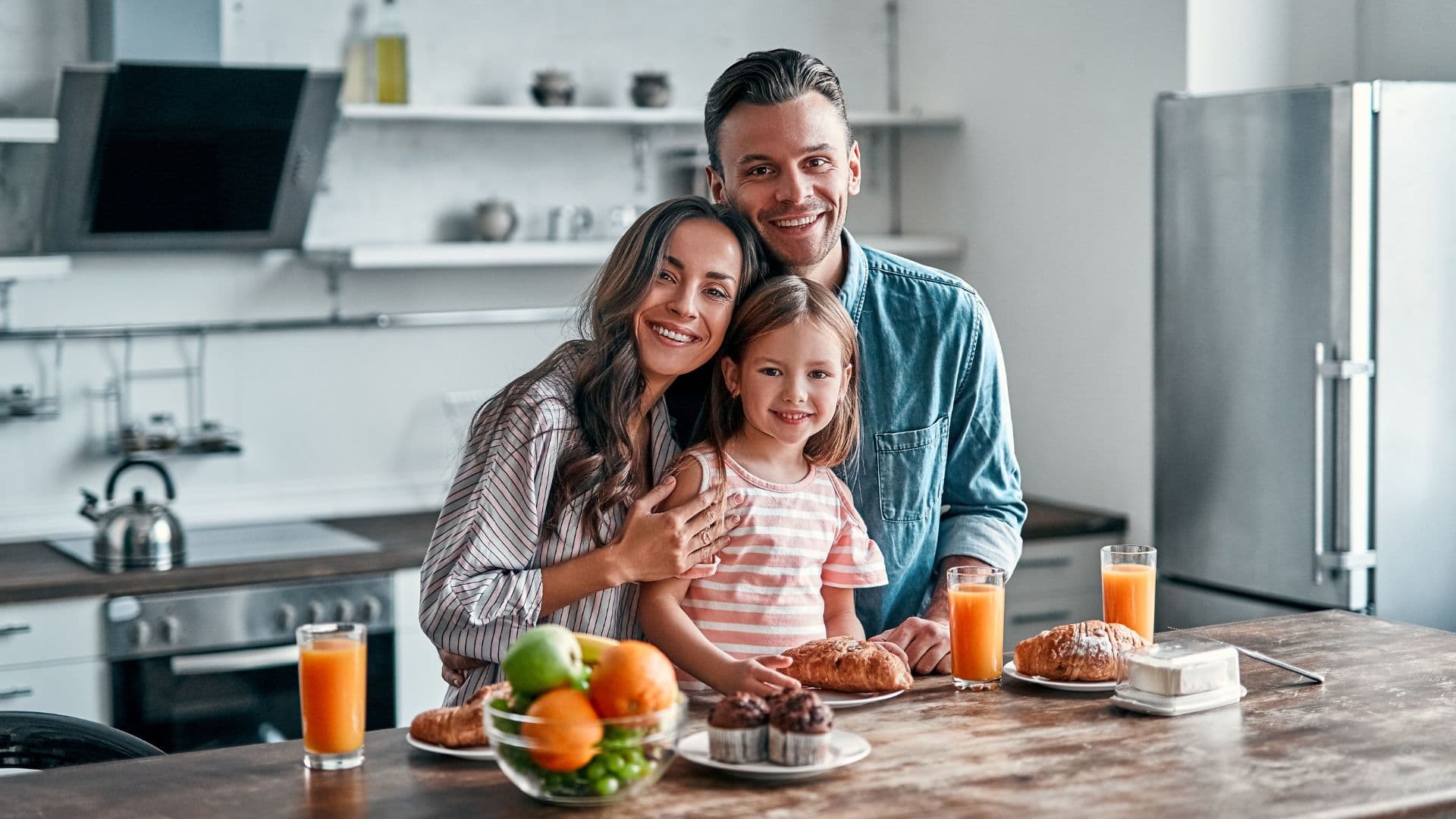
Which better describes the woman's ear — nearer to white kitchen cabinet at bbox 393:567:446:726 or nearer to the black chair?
the black chair

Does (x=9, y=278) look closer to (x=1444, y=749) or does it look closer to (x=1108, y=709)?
(x=1108, y=709)

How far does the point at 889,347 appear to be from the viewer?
240 cm

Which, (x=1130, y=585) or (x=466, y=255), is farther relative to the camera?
(x=466, y=255)

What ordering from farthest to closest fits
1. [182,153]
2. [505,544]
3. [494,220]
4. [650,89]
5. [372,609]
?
[650,89] → [494,220] → [182,153] → [372,609] → [505,544]

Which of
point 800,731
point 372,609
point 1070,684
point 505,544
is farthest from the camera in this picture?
point 372,609

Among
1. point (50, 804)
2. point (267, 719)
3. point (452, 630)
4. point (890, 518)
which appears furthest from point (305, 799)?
point (267, 719)

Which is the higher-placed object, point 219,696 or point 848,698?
point 848,698

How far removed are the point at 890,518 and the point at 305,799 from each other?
1099mm

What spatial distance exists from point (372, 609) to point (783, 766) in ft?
7.08

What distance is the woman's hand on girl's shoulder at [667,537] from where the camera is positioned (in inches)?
78.2

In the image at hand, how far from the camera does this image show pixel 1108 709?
179 centimetres

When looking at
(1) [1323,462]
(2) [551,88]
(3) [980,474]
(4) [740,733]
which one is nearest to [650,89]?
(2) [551,88]

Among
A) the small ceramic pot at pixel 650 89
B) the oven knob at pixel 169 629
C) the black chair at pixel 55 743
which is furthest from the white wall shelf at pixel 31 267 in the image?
the black chair at pixel 55 743

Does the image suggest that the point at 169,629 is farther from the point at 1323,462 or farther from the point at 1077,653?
the point at 1323,462
